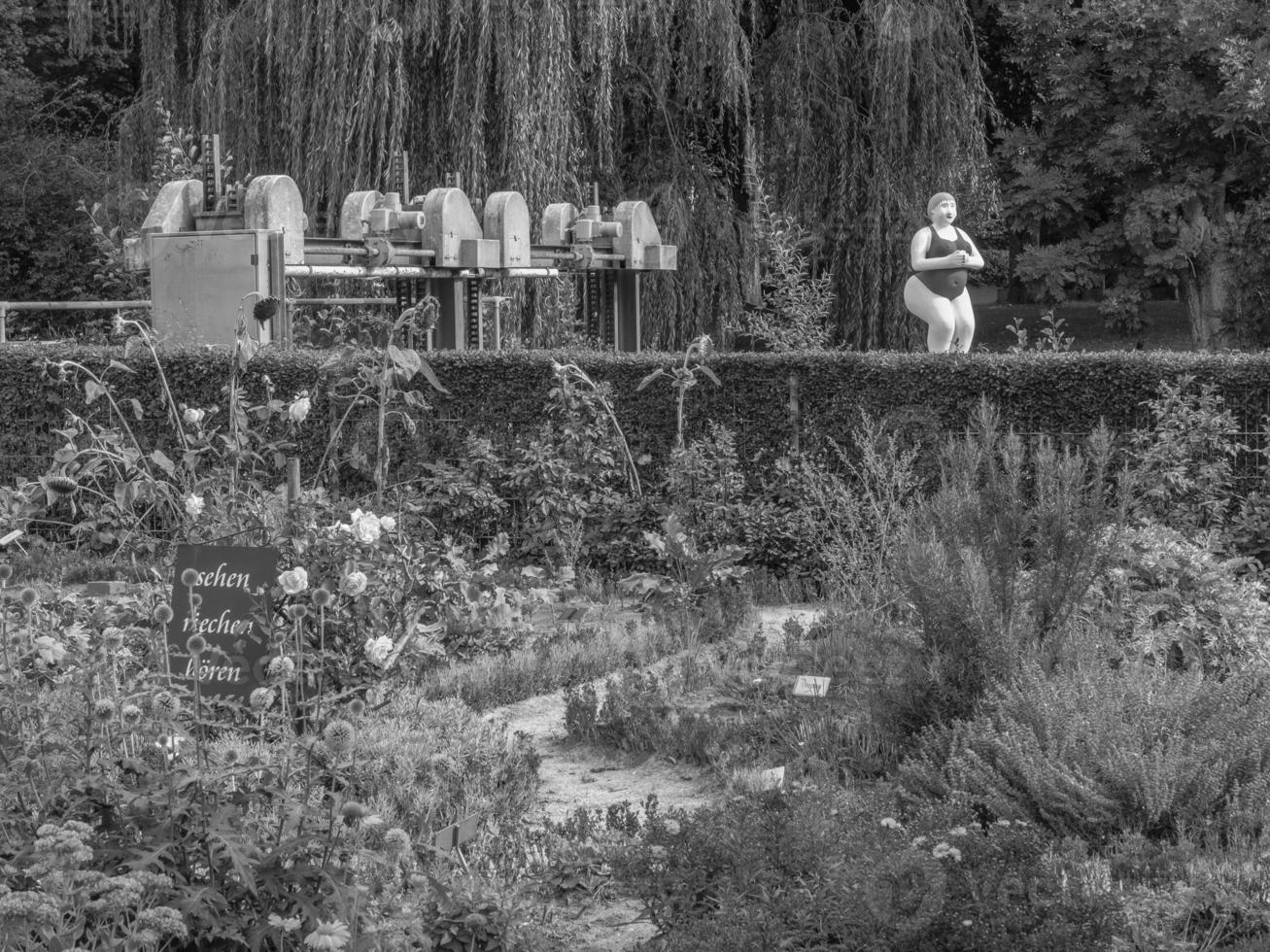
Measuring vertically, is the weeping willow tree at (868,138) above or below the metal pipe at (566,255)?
above

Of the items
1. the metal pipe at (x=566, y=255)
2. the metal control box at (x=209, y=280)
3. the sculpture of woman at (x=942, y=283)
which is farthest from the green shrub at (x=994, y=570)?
the metal pipe at (x=566, y=255)

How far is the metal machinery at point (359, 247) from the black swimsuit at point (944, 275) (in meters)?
2.99

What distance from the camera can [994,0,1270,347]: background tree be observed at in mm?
18391

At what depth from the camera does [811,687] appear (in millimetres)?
5465

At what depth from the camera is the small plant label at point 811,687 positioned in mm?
5436

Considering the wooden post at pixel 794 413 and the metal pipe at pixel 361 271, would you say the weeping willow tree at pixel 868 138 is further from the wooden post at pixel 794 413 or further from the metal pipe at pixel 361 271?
the wooden post at pixel 794 413

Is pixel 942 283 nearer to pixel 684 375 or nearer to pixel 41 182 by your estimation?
pixel 684 375

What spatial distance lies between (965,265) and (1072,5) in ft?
37.3

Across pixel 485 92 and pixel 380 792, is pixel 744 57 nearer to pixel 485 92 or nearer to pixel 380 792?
pixel 485 92

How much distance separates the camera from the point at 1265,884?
361 centimetres

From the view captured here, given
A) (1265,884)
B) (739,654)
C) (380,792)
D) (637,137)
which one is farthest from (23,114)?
(1265,884)

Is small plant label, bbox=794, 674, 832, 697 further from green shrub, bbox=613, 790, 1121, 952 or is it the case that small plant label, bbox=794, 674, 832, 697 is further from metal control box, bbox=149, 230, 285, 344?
metal control box, bbox=149, 230, 285, 344

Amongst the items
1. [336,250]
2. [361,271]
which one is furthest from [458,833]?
[336,250]

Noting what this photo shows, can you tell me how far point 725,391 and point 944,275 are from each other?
2740mm
